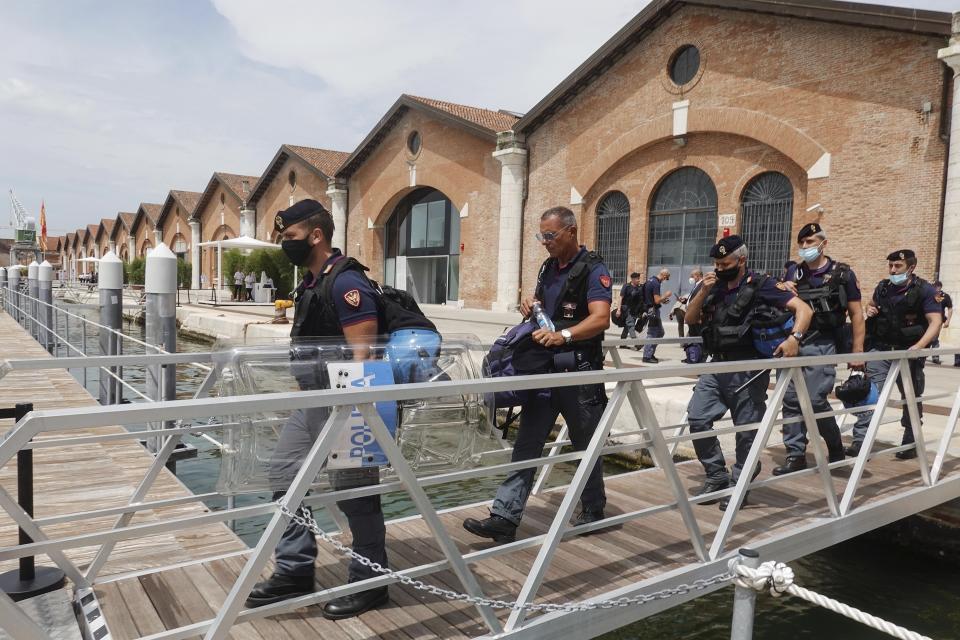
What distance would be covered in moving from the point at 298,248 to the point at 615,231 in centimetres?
1822

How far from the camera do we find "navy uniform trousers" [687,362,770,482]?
4176 mm

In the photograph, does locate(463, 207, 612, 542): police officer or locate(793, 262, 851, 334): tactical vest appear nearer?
locate(463, 207, 612, 542): police officer

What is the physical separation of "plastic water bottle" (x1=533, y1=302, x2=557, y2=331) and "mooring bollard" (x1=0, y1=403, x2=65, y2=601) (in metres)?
2.30

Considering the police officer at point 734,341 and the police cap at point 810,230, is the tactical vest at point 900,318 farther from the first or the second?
the police officer at point 734,341

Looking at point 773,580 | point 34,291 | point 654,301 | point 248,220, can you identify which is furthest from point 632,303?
point 248,220

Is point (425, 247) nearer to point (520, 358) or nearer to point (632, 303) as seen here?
point (632, 303)

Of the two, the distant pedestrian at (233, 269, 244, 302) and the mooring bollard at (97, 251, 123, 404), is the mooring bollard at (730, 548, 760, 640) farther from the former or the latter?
the distant pedestrian at (233, 269, 244, 302)

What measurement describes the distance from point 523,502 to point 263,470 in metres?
1.46

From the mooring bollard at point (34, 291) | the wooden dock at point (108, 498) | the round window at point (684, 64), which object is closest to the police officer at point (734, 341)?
the wooden dock at point (108, 498)

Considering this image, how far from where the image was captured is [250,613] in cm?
226

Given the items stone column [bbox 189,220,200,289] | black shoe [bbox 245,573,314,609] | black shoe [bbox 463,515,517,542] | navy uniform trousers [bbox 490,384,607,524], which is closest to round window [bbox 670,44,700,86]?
navy uniform trousers [bbox 490,384,607,524]

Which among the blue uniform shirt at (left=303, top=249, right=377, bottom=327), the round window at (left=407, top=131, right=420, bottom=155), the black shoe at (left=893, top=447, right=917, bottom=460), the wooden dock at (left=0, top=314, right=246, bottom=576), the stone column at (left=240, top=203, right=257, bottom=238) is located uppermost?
the round window at (left=407, top=131, right=420, bottom=155)

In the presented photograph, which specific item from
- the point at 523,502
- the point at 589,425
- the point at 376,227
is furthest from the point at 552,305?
the point at 376,227

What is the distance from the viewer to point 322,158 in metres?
35.3
